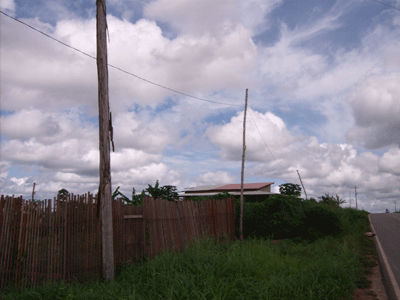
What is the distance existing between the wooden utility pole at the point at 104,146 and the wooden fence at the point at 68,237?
0.59 meters

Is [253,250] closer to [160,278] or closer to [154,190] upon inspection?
[160,278]

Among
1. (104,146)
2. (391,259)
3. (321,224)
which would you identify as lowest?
(391,259)

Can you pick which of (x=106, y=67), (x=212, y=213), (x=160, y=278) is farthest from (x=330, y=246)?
(x=106, y=67)

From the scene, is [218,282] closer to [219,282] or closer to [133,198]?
[219,282]

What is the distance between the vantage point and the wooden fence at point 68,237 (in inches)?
281

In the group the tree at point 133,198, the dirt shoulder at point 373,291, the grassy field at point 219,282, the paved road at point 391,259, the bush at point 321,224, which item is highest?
the tree at point 133,198

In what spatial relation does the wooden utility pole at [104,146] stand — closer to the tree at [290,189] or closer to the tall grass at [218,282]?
the tall grass at [218,282]

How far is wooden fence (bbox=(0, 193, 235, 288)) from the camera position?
23.4 ft

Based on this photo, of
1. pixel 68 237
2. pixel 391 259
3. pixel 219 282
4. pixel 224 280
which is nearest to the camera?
pixel 219 282

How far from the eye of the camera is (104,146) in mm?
7770

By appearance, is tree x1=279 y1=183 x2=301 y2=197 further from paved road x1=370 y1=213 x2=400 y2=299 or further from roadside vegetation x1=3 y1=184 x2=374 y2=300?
roadside vegetation x1=3 y1=184 x2=374 y2=300

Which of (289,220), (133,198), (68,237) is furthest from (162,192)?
(68,237)

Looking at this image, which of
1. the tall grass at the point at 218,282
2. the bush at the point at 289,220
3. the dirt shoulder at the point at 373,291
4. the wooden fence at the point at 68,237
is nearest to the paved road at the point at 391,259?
the dirt shoulder at the point at 373,291

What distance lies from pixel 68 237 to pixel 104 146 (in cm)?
229
